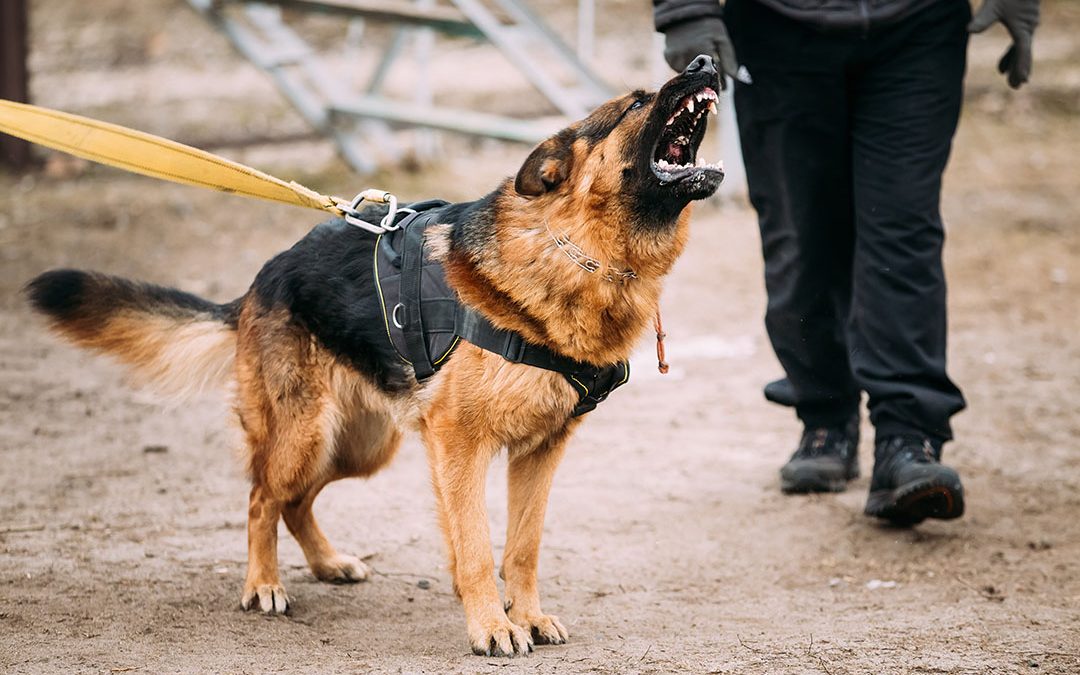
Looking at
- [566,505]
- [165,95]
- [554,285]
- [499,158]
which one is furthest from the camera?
[165,95]

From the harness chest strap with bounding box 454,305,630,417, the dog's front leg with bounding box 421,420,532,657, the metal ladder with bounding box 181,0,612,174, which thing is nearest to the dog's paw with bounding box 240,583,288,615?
the dog's front leg with bounding box 421,420,532,657

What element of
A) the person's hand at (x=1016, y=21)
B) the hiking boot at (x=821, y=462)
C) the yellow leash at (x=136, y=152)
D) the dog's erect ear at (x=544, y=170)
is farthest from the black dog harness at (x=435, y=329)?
the person's hand at (x=1016, y=21)

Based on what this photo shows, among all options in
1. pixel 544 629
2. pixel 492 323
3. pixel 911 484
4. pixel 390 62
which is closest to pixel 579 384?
pixel 492 323

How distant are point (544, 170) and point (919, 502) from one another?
5.89ft

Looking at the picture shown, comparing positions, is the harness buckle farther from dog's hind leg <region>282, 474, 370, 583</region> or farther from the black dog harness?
dog's hind leg <region>282, 474, 370, 583</region>

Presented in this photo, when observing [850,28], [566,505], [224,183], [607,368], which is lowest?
[566,505]

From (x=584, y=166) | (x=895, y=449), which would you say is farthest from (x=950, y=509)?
(x=584, y=166)

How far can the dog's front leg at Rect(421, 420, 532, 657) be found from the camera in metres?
3.36

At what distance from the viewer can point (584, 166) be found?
3428 millimetres

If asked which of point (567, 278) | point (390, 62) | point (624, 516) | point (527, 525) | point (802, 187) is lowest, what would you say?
point (624, 516)

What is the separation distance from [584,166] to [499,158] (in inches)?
291

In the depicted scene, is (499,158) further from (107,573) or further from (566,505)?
(107,573)

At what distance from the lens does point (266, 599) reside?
374cm

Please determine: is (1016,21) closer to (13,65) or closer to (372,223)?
(372,223)
